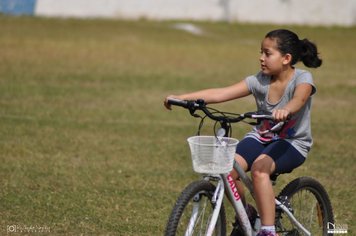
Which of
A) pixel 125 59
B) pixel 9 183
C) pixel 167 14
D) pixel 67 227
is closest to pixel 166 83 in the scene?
pixel 125 59

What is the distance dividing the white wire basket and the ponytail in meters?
1.07

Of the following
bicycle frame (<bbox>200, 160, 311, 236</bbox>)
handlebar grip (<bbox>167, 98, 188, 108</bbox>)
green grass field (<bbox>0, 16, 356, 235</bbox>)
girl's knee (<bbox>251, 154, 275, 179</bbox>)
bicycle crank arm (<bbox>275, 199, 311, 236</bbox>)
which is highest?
handlebar grip (<bbox>167, 98, 188, 108</bbox>)

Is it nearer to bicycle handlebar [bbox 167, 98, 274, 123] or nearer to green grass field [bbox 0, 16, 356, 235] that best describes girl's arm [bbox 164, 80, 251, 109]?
bicycle handlebar [bbox 167, 98, 274, 123]

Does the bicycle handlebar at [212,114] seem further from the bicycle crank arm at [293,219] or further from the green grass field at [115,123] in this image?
the green grass field at [115,123]

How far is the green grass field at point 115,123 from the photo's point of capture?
6.76m

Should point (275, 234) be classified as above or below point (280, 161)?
below

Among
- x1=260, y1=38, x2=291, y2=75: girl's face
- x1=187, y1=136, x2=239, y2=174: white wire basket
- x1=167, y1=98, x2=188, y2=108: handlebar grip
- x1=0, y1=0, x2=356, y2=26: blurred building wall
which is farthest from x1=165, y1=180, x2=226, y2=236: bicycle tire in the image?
x1=0, y1=0, x2=356, y2=26: blurred building wall

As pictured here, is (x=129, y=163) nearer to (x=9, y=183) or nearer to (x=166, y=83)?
(x=9, y=183)

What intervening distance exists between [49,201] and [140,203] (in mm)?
781

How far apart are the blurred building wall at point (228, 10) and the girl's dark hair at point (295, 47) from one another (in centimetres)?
2299

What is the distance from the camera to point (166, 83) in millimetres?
15602

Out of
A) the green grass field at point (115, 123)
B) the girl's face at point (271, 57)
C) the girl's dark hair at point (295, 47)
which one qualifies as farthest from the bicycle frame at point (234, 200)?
the green grass field at point (115, 123)

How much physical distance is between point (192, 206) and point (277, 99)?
3.42ft

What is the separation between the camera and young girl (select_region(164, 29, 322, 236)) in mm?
5000
